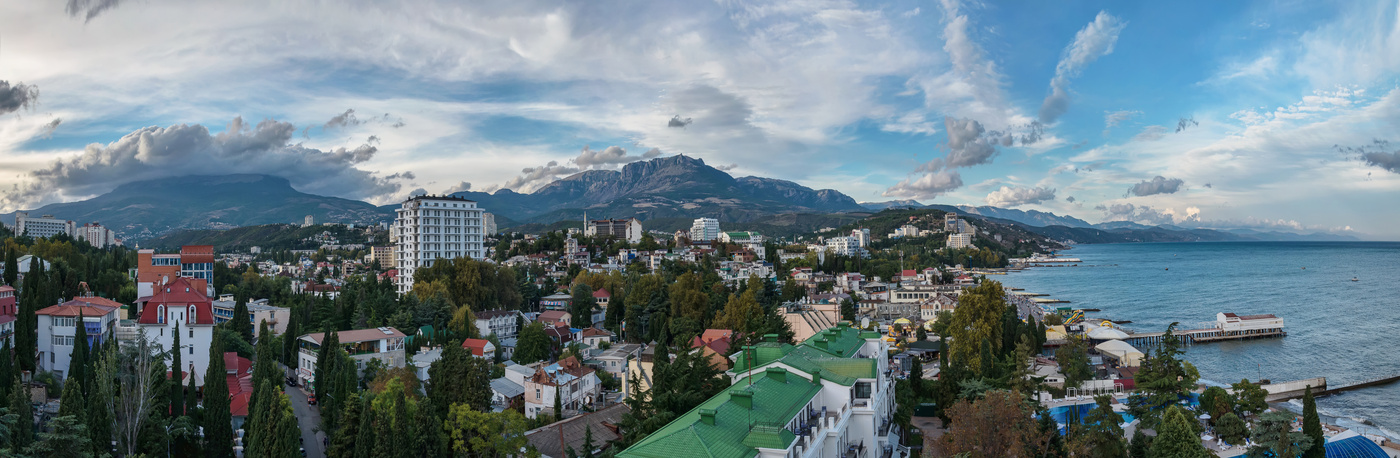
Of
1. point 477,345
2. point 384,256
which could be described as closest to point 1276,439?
point 477,345

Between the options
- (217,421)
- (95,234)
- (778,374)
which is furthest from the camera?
(95,234)

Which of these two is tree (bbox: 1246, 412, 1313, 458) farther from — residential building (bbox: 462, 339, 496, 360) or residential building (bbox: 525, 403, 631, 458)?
residential building (bbox: 462, 339, 496, 360)

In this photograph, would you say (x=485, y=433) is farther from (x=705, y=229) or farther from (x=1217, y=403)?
(x=705, y=229)

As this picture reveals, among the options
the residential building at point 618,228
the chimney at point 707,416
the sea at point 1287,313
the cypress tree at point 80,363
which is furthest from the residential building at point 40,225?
the sea at point 1287,313

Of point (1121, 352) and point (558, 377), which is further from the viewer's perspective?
point (1121, 352)

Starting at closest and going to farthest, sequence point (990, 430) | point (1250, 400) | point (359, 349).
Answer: point (990, 430) → point (1250, 400) → point (359, 349)

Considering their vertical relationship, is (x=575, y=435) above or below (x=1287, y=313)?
above
